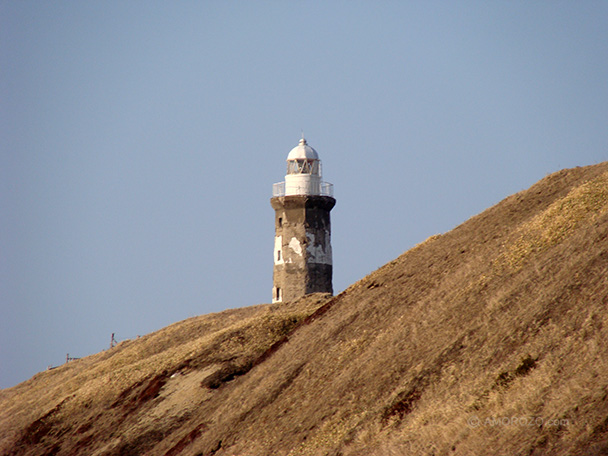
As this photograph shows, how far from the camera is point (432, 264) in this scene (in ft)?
117

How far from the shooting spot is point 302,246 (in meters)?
58.3

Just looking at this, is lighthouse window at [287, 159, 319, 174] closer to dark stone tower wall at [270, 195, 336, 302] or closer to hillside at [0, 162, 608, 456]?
dark stone tower wall at [270, 195, 336, 302]

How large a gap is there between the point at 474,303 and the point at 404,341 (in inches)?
109

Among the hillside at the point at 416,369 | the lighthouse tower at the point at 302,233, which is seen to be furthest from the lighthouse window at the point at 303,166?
the hillside at the point at 416,369

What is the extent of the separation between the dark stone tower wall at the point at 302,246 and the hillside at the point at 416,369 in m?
11.2

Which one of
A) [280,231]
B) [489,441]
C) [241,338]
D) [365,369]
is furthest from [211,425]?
[280,231]

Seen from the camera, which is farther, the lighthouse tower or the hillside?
the lighthouse tower

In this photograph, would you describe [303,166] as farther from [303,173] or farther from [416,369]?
[416,369]

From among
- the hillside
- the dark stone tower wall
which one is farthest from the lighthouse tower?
the hillside

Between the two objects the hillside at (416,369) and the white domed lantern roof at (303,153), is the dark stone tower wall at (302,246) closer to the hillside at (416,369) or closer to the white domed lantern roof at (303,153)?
the white domed lantern roof at (303,153)

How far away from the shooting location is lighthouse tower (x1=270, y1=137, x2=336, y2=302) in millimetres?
Result: 57906

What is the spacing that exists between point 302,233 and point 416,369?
32.9 m

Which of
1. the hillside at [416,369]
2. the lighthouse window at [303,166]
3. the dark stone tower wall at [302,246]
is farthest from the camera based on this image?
the lighthouse window at [303,166]

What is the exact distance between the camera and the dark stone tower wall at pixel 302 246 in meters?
57.8
